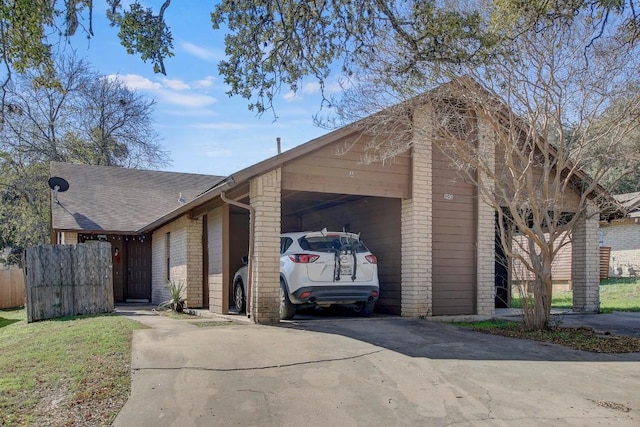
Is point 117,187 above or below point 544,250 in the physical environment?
above

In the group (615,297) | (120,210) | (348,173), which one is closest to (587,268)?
(615,297)

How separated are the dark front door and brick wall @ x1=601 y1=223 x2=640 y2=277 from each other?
19154 millimetres

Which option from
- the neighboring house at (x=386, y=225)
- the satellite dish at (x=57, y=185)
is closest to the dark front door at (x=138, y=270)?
the satellite dish at (x=57, y=185)

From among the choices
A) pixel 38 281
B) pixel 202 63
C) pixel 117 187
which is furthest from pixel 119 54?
pixel 117 187

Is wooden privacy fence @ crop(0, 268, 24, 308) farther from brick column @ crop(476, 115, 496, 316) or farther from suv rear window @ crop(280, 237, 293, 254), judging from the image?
brick column @ crop(476, 115, 496, 316)

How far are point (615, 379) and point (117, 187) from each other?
62.7 feet

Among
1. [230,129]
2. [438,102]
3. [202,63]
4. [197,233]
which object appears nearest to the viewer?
[202,63]

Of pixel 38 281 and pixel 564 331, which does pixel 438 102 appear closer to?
pixel 564 331

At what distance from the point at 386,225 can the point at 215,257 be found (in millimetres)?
3997

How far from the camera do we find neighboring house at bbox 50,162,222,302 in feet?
58.0

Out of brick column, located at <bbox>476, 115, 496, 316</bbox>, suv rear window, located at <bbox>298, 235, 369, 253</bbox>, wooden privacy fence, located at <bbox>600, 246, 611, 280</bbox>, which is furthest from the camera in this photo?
wooden privacy fence, located at <bbox>600, 246, 611, 280</bbox>

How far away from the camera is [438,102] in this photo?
32.8 ft

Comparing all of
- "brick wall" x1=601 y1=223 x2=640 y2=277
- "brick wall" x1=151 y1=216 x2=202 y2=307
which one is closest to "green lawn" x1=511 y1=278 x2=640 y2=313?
"brick wall" x1=601 y1=223 x2=640 y2=277

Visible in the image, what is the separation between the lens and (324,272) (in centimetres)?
1001
